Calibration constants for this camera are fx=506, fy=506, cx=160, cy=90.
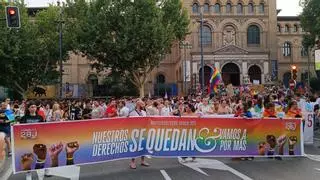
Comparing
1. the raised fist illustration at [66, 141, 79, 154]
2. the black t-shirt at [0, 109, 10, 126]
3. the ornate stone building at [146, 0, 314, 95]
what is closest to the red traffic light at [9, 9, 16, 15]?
the black t-shirt at [0, 109, 10, 126]

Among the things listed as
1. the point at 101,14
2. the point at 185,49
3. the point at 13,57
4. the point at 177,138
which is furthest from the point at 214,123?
the point at 185,49

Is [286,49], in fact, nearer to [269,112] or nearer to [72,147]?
[269,112]

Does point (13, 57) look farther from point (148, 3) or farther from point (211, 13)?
point (211, 13)

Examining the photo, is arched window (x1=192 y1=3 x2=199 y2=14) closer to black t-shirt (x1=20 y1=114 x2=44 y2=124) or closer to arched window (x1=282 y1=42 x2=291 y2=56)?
arched window (x1=282 y1=42 x2=291 y2=56)

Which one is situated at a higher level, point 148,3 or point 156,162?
point 148,3

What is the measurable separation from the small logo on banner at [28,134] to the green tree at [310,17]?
48214mm

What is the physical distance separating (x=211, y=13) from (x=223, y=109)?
53284 millimetres

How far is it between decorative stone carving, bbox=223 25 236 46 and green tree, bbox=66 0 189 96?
22748 millimetres

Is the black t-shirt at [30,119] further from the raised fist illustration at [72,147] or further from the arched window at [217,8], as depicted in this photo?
the arched window at [217,8]

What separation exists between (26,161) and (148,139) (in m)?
3.14

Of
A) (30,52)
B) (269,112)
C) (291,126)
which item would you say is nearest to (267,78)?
(30,52)

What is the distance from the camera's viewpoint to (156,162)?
45.0 ft

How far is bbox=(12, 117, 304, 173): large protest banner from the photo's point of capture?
11.0m

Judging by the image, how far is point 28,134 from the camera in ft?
35.5
